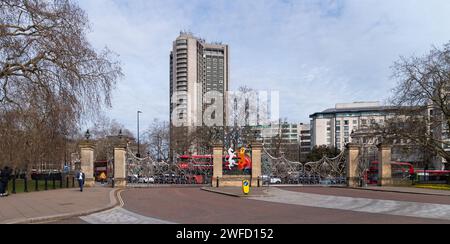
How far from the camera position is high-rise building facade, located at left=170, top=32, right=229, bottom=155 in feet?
321

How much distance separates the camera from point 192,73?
111m

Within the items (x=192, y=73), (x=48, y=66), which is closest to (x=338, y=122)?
(x=192, y=73)

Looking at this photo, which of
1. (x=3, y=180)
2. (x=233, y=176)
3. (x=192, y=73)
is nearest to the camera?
(x=3, y=180)

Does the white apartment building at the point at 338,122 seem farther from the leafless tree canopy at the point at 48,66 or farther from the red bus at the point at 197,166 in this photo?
the leafless tree canopy at the point at 48,66

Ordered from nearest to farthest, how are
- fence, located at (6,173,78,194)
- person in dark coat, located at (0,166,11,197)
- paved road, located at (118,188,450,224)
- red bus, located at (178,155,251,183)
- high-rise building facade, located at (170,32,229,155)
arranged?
paved road, located at (118,188,450,224) < person in dark coat, located at (0,166,11,197) < fence, located at (6,173,78,194) < red bus, located at (178,155,251,183) < high-rise building facade, located at (170,32,229,155)

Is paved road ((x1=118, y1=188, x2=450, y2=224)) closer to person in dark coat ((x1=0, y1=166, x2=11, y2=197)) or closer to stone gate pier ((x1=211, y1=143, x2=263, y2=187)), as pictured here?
person in dark coat ((x1=0, y1=166, x2=11, y2=197))

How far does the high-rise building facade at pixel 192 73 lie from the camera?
321 feet

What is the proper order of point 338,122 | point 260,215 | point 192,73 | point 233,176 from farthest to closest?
point 338,122, point 192,73, point 233,176, point 260,215

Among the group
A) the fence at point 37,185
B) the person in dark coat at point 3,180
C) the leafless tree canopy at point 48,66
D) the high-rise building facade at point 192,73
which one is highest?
the high-rise building facade at point 192,73

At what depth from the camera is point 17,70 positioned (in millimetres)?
21969

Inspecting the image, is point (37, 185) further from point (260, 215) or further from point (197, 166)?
point (260, 215)

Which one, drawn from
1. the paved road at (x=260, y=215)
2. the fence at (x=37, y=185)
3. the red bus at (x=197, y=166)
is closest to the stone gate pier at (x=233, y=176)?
the red bus at (x=197, y=166)

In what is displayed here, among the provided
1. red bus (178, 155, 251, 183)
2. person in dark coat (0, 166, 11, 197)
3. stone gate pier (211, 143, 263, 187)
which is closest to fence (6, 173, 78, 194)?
person in dark coat (0, 166, 11, 197)
